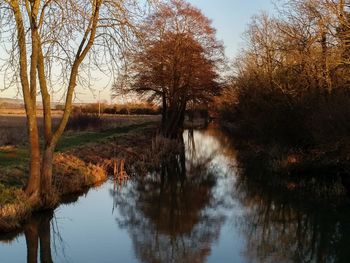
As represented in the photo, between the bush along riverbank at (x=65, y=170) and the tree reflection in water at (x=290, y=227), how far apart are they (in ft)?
18.1

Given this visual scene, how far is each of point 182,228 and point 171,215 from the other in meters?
1.50

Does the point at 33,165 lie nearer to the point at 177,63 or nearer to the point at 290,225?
the point at 290,225

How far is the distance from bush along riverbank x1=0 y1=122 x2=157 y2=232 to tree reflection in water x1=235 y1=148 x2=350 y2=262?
5.52 m

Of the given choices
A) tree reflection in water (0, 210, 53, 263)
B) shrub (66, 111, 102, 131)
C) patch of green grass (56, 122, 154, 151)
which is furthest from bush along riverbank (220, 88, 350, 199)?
shrub (66, 111, 102, 131)

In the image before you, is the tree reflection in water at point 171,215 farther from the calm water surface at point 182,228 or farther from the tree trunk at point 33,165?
the tree trunk at point 33,165

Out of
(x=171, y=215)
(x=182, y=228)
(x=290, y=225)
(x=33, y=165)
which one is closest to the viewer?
(x=182, y=228)

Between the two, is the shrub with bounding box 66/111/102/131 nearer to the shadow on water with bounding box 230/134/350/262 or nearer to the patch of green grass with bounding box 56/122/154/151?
the patch of green grass with bounding box 56/122/154/151

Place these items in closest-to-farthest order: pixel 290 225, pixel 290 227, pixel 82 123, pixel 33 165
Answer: pixel 33 165 < pixel 290 227 < pixel 290 225 < pixel 82 123

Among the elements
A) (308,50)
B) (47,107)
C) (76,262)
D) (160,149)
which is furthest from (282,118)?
(76,262)

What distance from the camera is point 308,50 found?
67.5 ft

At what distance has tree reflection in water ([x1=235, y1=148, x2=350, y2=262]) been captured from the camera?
10.5 meters

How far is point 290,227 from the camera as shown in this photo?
1288cm

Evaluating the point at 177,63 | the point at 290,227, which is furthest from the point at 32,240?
the point at 177,63

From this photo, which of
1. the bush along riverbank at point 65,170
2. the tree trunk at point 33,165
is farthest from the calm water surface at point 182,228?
the tree trunk at point 33,165
